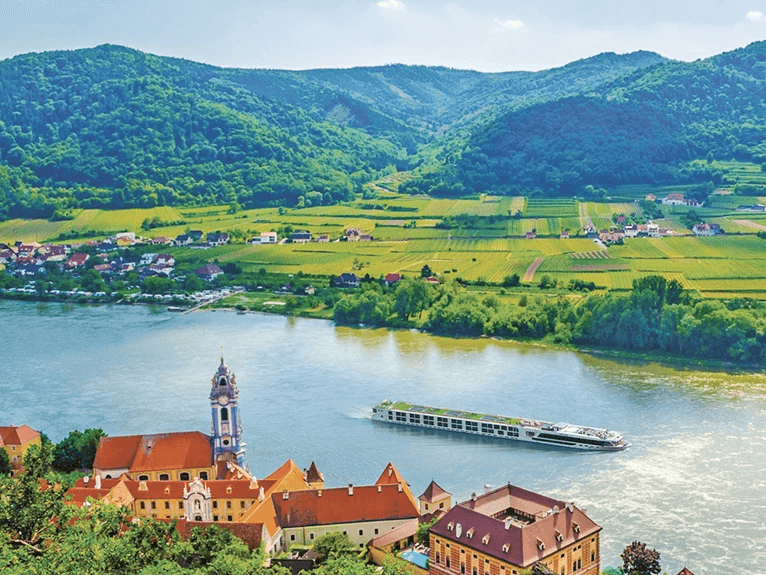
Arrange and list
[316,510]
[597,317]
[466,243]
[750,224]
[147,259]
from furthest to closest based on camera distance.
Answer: [147,259] → [466,243] → [750,224] → [597,317] → [316,510]

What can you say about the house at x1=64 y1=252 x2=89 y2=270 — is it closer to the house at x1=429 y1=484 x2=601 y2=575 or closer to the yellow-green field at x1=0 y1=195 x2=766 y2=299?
the yellow-green field at x1=0 y1=195 x2=766 y2=299

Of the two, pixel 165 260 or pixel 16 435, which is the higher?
pixel 165 260

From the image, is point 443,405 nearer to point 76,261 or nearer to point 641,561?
point 641,561

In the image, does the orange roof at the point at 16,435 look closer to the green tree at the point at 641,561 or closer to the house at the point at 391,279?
the green tree at the point at 641,561

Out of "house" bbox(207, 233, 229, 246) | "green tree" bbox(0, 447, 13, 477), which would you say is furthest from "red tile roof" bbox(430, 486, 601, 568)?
"house" bbox(207, 233, 229, 246)

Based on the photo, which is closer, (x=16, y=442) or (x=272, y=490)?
(x=272, y=490)

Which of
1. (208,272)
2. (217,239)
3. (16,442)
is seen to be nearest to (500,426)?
(16,442)
